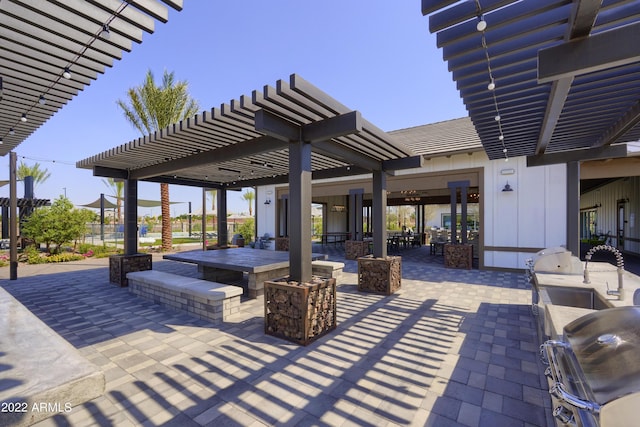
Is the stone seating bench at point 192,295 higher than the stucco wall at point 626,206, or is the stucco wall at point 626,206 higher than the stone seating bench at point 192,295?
the stucco wall at point 626,206

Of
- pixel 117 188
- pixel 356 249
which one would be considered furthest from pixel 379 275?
pixel 117 188

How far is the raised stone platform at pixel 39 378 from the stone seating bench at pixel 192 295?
75.8 inches

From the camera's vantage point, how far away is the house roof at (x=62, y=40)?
262 centimetres

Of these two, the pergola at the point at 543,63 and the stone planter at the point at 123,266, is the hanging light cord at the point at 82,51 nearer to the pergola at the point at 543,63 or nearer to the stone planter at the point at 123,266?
the pergola at the point at 543,63

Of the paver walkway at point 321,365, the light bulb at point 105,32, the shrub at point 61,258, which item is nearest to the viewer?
the paver walkway at point 321,365

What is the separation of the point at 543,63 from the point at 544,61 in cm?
2

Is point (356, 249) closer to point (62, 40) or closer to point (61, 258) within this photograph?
point (62, 40)

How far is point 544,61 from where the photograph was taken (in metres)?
2.56

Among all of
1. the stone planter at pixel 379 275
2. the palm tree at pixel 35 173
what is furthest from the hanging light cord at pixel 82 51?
the palm tree at pixel 35 173

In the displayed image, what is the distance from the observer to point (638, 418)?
113cm

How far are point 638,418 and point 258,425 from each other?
2.26 meters

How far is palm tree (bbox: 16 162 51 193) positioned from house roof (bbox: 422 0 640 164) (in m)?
34.3

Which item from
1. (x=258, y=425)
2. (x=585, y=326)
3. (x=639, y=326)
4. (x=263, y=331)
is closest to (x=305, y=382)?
(x=258, y=425)

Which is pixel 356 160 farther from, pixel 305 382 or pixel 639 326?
pixel 639 326
